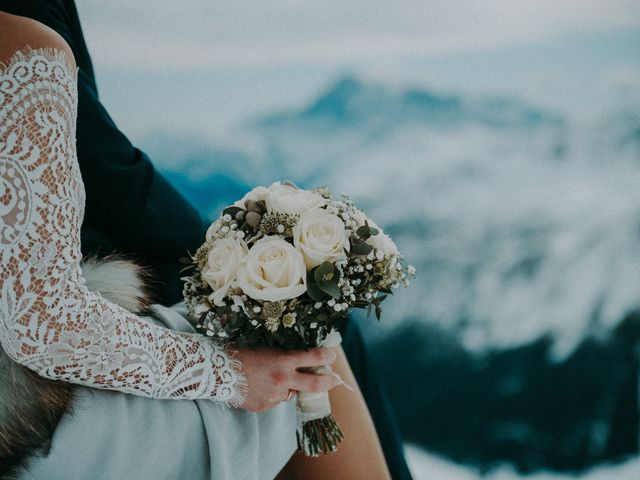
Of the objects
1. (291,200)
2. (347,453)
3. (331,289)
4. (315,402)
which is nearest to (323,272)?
(331,289)

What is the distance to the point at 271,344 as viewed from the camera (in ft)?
3.01

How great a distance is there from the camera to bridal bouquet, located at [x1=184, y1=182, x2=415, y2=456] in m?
0.83

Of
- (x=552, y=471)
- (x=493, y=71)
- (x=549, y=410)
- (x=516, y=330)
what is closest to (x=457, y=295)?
(x=516, y=330)

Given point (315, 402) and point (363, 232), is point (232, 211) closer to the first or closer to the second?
point (363, 232)

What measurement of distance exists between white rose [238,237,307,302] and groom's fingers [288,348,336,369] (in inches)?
5.9

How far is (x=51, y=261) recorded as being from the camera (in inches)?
28.7

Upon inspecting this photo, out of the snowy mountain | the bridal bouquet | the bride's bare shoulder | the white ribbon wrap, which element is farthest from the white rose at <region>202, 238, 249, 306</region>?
the snowy mountain

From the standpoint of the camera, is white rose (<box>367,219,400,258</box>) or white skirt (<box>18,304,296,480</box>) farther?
white rose (<box>367,219,400,258</box>)

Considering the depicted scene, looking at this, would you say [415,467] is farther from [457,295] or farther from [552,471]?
[457,295]

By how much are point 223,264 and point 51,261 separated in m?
0.23

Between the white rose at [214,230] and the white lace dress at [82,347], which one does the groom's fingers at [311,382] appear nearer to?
the white lace dress at [82,347]

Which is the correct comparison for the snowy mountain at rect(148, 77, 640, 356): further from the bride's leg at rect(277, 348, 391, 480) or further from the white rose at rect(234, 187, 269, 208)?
the white rose at rect(234, 187, 269, 208)

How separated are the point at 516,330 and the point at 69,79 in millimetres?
1625

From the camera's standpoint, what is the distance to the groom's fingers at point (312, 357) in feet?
3.09
